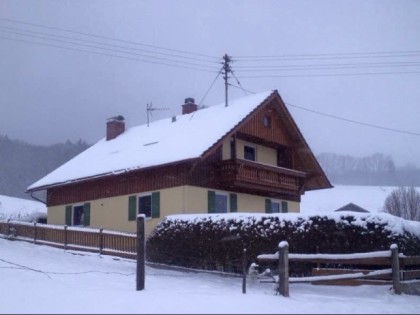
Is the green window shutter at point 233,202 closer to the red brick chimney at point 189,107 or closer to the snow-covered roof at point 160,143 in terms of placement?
the snow-covered roof at point 160,143

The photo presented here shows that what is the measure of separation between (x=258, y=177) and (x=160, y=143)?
541 cm

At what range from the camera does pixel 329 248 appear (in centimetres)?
1591

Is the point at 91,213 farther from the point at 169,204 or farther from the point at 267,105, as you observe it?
the point at 267,105

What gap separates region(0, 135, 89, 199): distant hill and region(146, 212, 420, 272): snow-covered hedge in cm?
7193

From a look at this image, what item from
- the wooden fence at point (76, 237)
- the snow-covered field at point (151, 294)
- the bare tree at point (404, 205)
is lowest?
the snow-covered field at point (151, 294)

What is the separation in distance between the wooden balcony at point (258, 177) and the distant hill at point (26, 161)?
64.9 metres

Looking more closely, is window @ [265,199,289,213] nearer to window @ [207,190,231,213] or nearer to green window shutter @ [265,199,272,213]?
green window shutter @ [265,199,272,213]

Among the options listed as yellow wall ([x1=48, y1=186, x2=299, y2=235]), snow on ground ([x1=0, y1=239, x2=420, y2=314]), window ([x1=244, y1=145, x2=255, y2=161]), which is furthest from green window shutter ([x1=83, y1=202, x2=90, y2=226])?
snow on ground ([x1=0, y1=239, x2=420, y2=314])

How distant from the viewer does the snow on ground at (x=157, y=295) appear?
9422 mm

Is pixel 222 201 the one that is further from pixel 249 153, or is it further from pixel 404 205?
pixel 404 205

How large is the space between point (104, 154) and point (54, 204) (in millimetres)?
4314

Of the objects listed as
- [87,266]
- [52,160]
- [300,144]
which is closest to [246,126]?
[300,144]

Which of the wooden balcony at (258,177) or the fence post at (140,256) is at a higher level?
the wooden balcony at (258,177)

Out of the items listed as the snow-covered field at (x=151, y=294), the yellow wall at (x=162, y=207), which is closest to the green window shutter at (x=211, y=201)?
the yellow wall at (x=162, y=207)
